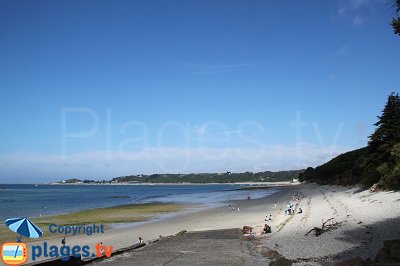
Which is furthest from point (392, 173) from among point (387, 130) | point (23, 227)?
point (23, 227)

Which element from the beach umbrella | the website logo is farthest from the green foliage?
the website logo

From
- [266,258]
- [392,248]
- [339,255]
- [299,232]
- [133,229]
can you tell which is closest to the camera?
[392,248]

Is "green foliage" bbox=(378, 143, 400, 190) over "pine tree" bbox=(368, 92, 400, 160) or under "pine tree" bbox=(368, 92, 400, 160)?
under

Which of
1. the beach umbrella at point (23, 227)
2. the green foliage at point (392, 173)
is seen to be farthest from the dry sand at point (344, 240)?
the beach umbrella at point (23, 227)

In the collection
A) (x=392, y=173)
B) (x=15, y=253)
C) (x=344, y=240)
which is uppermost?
(x=392, y=173)

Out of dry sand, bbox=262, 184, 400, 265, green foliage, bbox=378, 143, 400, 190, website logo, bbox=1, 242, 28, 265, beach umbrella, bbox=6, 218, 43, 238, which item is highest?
green foliage, bbox=378, 143, 400, 190

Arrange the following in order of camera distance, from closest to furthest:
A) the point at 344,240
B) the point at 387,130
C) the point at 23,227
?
1. the point at 23,227
2. the point at 344,240
3. the point at 387,130

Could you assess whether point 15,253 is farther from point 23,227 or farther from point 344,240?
point 344,240

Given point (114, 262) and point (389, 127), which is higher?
point (389, 127)

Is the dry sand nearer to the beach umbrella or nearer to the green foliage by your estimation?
the green foliage

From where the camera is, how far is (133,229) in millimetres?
35375

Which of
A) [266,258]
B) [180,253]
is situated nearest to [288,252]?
[266,258]

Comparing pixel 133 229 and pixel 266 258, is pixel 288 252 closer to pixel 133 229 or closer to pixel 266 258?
pixel 266 258

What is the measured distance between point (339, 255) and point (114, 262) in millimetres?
9306
